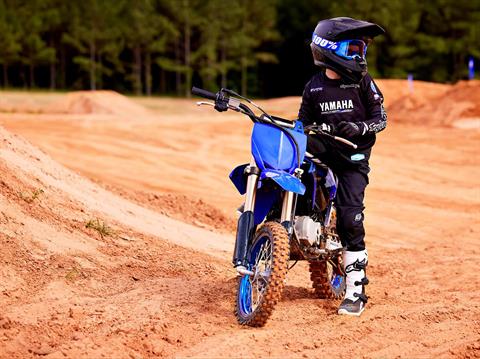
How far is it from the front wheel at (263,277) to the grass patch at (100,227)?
218 centimetres

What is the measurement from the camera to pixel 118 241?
821 cm

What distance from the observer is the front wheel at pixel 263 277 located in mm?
5852

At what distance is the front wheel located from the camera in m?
5.85

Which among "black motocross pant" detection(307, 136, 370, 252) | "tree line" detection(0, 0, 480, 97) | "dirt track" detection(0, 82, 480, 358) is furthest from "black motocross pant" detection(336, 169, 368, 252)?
"tree line" detection(0, 0, 480, 97)

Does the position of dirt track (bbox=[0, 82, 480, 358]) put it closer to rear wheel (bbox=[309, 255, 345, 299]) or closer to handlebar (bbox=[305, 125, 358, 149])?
rear wheel (bbox=[309, 255, 345, 299])

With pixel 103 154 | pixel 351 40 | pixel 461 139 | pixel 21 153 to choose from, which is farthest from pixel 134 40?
pixel 351 40

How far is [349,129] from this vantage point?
20.8ft

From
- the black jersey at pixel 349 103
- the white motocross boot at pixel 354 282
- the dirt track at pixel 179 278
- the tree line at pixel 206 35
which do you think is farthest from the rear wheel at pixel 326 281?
the tree line at pixel 206 35

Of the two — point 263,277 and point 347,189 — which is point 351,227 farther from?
point 263,277

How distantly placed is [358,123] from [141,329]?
2098mm

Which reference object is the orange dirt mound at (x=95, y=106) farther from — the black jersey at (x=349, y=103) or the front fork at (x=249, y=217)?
the front fork at (x=249, y=217)

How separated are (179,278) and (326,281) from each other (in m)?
1.19

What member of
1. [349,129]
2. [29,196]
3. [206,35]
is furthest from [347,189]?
[206,35]

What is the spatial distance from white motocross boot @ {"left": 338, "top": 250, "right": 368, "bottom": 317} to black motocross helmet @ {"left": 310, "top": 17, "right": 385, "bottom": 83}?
1309 millimetres
